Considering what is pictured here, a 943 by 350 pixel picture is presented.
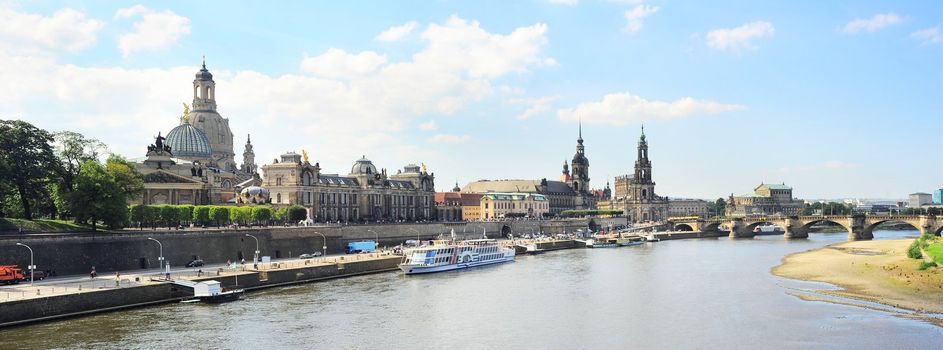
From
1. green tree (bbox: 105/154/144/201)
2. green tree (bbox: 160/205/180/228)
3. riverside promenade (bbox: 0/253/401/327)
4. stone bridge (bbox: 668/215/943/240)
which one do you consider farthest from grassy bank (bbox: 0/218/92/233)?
stone bridge (bbox: 668/215/943/240)

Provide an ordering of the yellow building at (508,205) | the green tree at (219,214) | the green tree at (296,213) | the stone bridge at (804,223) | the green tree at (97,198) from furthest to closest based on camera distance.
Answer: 1. the yellow building at (508,205)
2. the stone bridge at (804,223)
3. the green tree at (296,213)
4. the green tree at (219,214)
5. the green tree at (97,198)

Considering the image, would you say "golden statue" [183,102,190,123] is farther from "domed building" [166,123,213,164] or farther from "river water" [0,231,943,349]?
"river water" [0,231,943,349]

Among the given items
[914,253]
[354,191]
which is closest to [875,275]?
[914,253]

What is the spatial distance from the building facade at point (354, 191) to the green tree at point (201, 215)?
22.0 meters

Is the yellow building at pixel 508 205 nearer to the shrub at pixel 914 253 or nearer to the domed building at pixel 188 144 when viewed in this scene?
the domed building at pixel 188 144

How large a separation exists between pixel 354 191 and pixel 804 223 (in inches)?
2899

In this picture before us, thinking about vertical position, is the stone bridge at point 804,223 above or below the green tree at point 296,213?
below

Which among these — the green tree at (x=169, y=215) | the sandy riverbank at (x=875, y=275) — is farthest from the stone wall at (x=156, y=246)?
the sandy riverbank at (x=875, y=275)

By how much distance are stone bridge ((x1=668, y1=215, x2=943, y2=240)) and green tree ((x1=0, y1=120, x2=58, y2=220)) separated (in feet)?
348

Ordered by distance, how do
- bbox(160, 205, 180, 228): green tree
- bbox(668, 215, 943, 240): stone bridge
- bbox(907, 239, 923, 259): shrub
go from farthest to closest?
bbox(668, 215, 943, 240): stone bridge
bbox(160, 205, 180, 228): green tree
bbox(907, 239, 923, 259): shrub

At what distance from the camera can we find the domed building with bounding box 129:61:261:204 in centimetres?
9081

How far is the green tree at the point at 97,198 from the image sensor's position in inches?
2502

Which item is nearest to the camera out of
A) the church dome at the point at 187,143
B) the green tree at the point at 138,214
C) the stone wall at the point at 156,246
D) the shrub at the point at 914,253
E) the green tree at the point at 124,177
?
the stone wall at the point at 156,246

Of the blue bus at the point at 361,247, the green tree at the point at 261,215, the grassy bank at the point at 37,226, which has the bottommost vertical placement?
the blue bus at the point at 361,247
